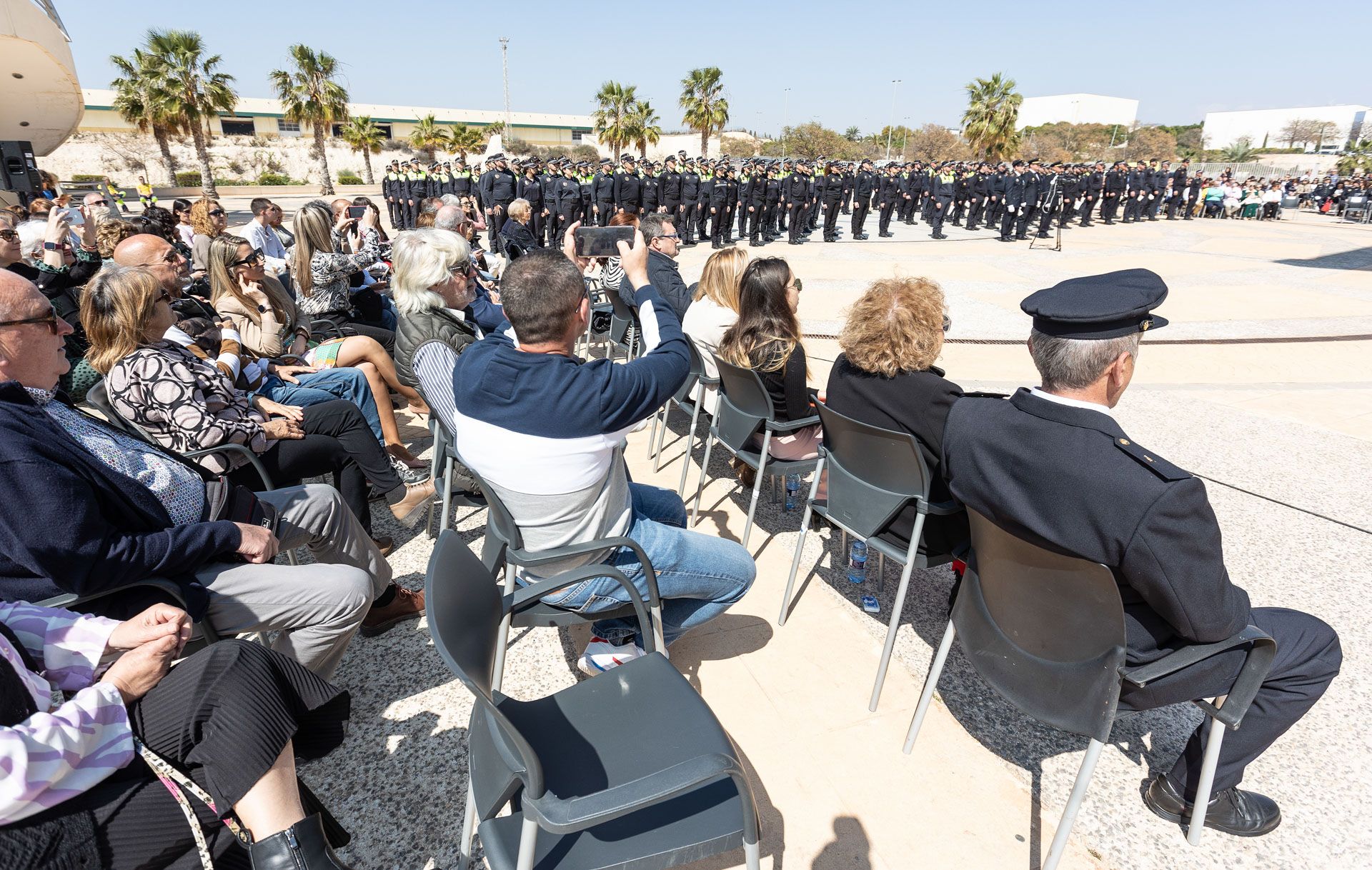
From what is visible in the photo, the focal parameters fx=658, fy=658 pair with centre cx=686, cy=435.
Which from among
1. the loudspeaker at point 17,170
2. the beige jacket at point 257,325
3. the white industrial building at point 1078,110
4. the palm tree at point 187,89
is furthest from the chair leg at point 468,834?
the white industrial building at point 1078,110

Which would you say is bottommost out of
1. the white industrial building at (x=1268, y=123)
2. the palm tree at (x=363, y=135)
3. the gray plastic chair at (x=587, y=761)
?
the gray plastic chair at (x=587, y=761)

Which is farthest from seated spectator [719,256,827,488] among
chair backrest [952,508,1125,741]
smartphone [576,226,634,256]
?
chair backrest [952,508,1125,741]

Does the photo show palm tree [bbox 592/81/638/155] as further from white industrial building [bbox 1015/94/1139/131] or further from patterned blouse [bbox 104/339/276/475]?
white industrial building [bbox 1015/94/1139/131]

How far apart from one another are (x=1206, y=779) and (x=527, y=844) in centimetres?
181

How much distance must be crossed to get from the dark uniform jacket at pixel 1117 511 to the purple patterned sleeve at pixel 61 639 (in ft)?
7.12

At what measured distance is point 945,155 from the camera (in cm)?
5631

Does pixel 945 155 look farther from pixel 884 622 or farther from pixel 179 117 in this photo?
pixel 884 622

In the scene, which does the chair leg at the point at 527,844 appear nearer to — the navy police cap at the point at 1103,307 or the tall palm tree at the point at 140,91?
the navy police cap at the point at 1103,307

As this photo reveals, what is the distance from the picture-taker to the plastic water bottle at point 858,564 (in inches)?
117

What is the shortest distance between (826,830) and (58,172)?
49766 millimetres

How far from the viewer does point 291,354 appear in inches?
169

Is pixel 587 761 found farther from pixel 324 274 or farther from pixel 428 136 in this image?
pixel 428 136

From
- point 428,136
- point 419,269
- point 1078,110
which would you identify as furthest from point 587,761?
point 1078,110

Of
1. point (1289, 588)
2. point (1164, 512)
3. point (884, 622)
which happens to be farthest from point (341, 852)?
point (1289, 588)
